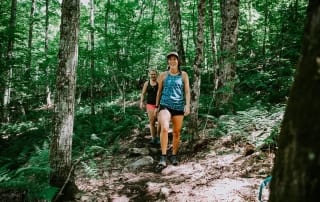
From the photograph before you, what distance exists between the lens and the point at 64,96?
5.55 metres

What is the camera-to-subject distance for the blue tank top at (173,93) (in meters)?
7.06

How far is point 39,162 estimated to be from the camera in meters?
5.56

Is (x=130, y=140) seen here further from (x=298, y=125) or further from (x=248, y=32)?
(x=248, y=32)

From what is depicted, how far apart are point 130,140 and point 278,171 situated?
8.90 m

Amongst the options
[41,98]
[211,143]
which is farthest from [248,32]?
[41,98]

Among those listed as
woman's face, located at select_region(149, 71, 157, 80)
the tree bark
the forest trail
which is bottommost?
the forest trail

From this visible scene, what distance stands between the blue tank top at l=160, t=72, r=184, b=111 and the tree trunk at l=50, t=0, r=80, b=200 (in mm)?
2074

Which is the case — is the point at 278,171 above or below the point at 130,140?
above

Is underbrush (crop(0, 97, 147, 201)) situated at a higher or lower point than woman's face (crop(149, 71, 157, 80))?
lower

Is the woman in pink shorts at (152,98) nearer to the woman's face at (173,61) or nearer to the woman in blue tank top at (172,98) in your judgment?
the woman in blue tank top at (172,98)

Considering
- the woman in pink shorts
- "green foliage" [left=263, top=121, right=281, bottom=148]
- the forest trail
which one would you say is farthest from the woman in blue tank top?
the woman in pink shorts

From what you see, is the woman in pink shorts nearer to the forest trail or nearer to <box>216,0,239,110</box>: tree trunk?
the forest trail

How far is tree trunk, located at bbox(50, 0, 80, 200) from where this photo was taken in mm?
5508

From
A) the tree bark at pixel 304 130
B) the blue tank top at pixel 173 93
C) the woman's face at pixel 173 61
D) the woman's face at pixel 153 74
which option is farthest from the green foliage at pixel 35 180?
the woman's face at pixel 153 74
